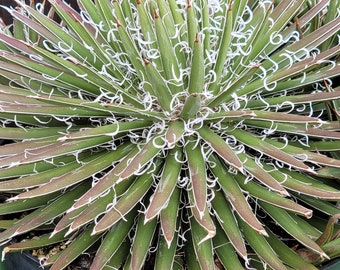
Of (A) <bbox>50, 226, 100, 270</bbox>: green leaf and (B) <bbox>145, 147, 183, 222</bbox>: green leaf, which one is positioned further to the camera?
(A) <bbox>50, 226, 100, 270</bbox>: green leaf

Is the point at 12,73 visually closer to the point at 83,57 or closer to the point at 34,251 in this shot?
the point at 83,57

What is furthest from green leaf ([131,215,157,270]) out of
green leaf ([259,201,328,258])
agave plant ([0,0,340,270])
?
green leaf ([259,201,328,258])

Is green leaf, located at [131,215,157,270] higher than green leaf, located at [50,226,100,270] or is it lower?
lower

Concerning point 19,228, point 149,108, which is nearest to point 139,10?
point 149,108

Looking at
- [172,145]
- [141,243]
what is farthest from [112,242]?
[172,145]

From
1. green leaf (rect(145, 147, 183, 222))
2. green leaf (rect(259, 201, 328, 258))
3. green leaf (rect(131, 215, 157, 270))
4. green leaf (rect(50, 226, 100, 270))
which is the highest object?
green leaf (rect(145, 147, 183, 222))

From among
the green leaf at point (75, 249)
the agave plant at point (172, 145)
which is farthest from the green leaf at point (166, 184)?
the green leaf at point (75, 249)

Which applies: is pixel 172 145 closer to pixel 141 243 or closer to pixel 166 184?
pixel 166 184

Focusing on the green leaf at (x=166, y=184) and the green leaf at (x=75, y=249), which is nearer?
the green leaf at (x=166, y=184)

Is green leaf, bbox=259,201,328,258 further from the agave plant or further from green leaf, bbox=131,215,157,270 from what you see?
green leaf, bbox=131,215,157,270

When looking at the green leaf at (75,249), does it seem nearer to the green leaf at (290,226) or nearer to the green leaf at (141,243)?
the green leaf at (141,243)
